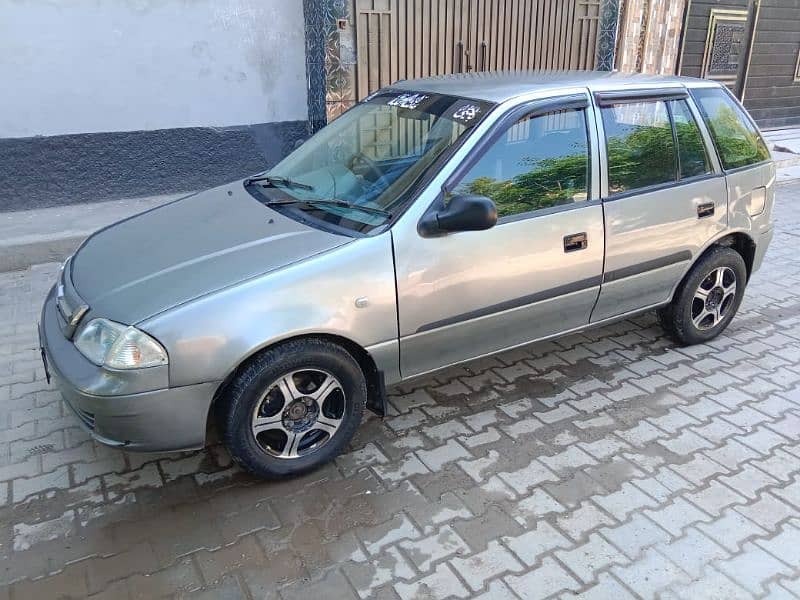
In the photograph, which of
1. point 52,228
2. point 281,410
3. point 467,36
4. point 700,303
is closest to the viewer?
point 281,410

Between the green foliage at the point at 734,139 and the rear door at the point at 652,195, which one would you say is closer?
the rear door at the point at 652,195

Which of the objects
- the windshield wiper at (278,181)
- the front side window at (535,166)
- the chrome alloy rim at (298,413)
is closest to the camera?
the chrome alloy rim at (298,413)

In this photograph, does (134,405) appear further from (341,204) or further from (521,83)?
(521,83)

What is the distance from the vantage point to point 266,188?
380 centimetres

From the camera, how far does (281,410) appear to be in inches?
118

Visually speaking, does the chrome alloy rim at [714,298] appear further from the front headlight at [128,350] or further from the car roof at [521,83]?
the front headlight at [128,350]

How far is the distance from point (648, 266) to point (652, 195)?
0.42 meters

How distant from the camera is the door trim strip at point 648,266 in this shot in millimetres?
3785

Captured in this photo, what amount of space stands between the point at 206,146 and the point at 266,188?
406 centimetres

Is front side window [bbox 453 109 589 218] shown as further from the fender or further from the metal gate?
the metal gate

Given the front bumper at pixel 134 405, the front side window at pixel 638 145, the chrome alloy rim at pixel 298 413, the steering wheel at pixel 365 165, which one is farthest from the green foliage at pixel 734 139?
the front bumper at pixel 134 405

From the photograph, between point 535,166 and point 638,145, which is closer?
point 535,166

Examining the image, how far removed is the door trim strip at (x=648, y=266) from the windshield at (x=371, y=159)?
122 centimetres

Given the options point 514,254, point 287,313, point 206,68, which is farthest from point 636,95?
point 206,68
